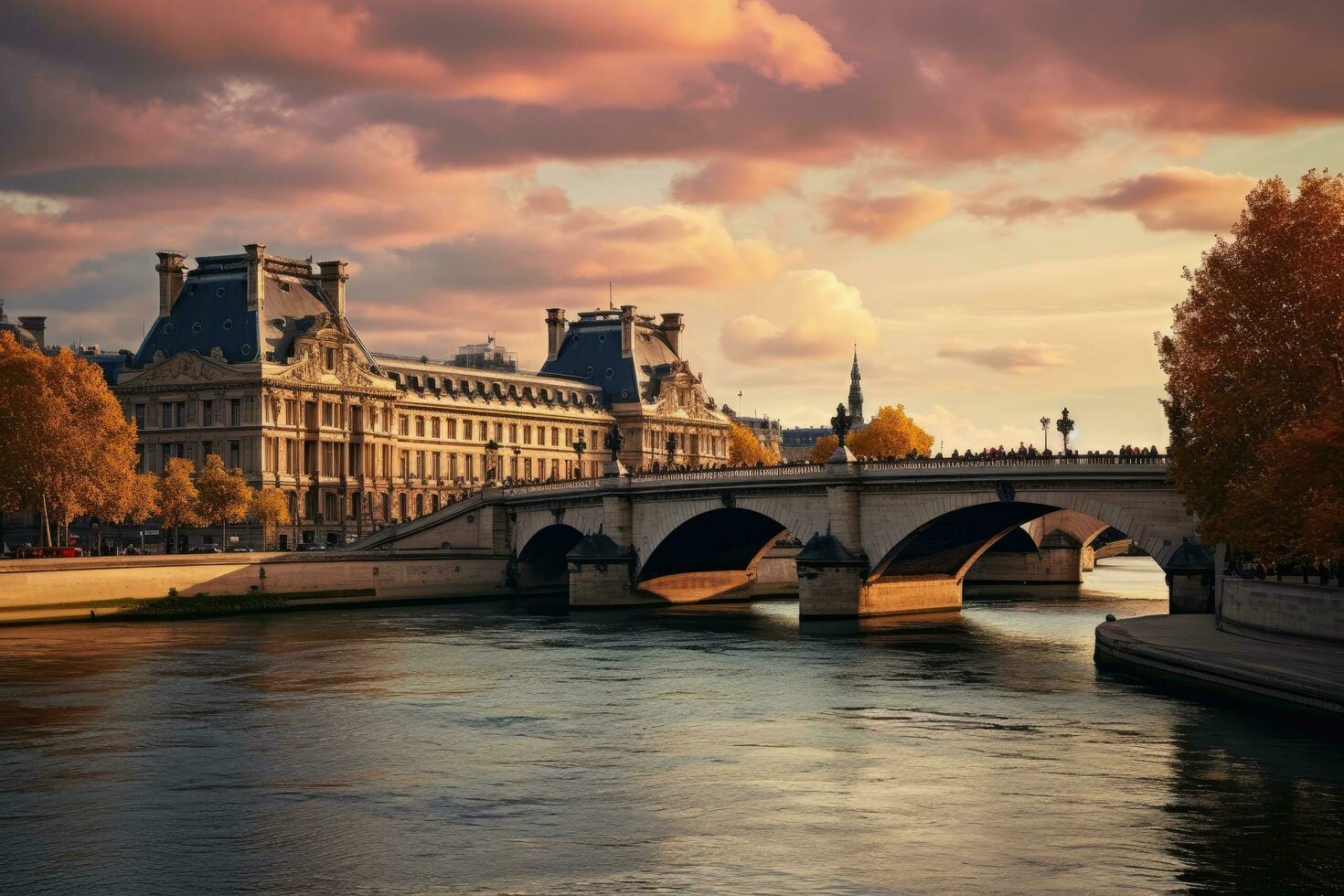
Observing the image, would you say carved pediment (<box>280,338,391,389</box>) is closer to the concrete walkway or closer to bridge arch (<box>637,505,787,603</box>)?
bridge arch (<box>637,505,787,603</box>)

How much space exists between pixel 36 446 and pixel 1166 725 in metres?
74.8

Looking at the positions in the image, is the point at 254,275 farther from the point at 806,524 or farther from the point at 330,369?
the point at 806,524

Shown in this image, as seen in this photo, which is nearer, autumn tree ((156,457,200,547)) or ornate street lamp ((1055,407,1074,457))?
ornate street lamp ((1055,407,1074,457))

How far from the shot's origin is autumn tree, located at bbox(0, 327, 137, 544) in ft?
322

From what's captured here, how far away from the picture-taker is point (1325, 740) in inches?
1597

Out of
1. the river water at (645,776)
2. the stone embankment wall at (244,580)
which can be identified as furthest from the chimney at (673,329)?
the river water at (645,776)

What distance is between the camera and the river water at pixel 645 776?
30625mm

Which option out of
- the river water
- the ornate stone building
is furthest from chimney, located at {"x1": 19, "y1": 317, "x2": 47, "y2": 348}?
Result: the river water

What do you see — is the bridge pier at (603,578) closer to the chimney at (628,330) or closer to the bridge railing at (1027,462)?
the bridge railing at (1027,462)

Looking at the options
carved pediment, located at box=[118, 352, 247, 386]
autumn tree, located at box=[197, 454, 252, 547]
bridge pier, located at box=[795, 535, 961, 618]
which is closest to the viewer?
bridge pier, located at box=[795, 535, 961, 618]

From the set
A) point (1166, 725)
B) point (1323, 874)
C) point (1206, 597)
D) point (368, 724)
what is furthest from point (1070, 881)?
point (1206, 597)

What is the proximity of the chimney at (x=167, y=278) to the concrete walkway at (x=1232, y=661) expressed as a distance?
344 ft

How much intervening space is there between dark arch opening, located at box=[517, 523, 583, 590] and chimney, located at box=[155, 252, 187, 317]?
52054 mm

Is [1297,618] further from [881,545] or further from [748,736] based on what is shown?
[881,545]
